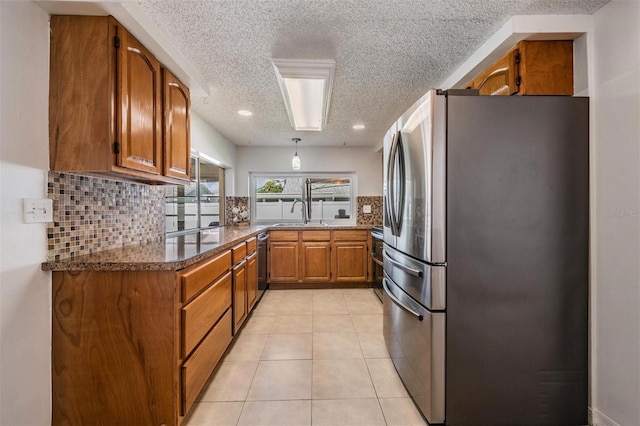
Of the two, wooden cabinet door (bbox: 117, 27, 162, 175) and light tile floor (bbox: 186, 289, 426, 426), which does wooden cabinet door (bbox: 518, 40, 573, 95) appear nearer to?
light tile floor (bbox: 186, 289, 426, 426)

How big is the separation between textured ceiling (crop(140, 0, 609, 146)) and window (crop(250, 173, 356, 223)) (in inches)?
82.8

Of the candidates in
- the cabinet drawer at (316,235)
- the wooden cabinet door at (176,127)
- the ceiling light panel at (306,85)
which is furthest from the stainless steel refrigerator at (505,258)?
the cabinet drawer at (316,235)

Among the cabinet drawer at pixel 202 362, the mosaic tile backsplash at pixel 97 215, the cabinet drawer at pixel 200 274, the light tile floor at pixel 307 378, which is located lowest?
the light tile floor at pixel 307 378

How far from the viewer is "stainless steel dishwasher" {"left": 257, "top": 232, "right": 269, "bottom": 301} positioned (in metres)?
3.40

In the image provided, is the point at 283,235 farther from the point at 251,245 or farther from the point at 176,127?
the point at 176,127

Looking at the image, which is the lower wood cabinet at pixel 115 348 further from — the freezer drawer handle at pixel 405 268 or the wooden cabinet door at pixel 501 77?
the wooden cabinet door at pixel 501 77

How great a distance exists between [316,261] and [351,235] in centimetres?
62

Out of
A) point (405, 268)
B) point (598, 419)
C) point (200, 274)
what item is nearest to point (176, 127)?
point (200, 274)

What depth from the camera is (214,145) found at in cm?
355

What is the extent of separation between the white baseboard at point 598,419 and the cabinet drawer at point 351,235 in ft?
8.96

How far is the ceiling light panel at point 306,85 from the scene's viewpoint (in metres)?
1.96

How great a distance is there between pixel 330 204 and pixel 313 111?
7.30 feet

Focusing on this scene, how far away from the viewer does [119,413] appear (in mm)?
1333

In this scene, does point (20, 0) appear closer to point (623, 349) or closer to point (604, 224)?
point (604, 224)
